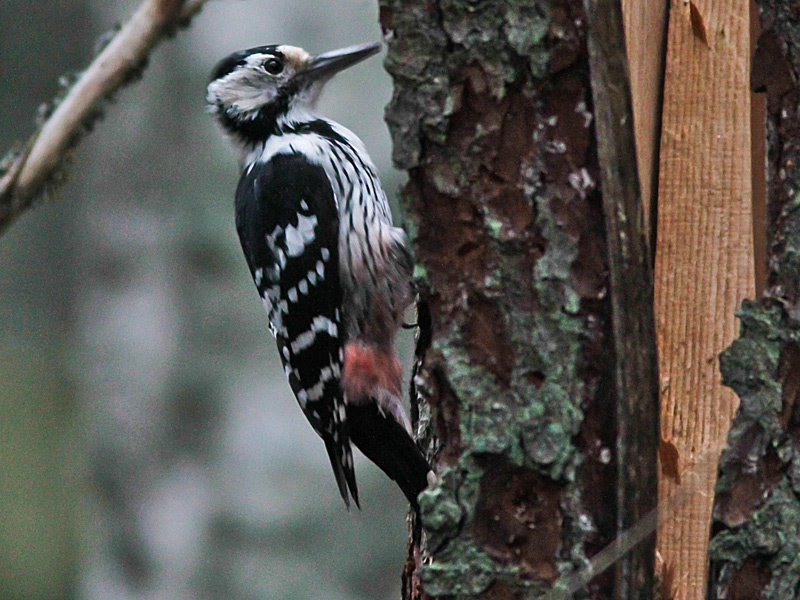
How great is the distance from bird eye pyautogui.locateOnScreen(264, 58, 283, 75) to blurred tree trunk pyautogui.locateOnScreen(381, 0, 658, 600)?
171 cm

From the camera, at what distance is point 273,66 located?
10.4ft

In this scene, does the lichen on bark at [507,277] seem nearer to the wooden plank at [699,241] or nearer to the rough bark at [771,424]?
the rough bark at [771,424]

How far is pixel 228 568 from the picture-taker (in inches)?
152

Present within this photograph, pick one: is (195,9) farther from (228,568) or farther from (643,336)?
(228,568)

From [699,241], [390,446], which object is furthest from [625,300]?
[390,446]

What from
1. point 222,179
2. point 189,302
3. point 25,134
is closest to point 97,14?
point 222,179

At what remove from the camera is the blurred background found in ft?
12.7

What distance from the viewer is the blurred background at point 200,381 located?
387cm

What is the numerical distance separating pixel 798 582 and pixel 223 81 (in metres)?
2.36

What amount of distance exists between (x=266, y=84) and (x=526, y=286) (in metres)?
1.89

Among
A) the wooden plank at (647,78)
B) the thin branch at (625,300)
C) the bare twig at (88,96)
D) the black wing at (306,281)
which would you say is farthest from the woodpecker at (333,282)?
the thin branch at (625,300)

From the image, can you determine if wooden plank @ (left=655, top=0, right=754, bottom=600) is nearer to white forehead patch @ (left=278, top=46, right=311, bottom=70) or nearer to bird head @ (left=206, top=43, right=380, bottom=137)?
bird head @ (left=206, top=43, right=380, bottom=137)

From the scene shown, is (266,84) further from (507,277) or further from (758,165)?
(507,277)

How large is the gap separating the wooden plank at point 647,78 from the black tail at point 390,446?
950 millimetres
